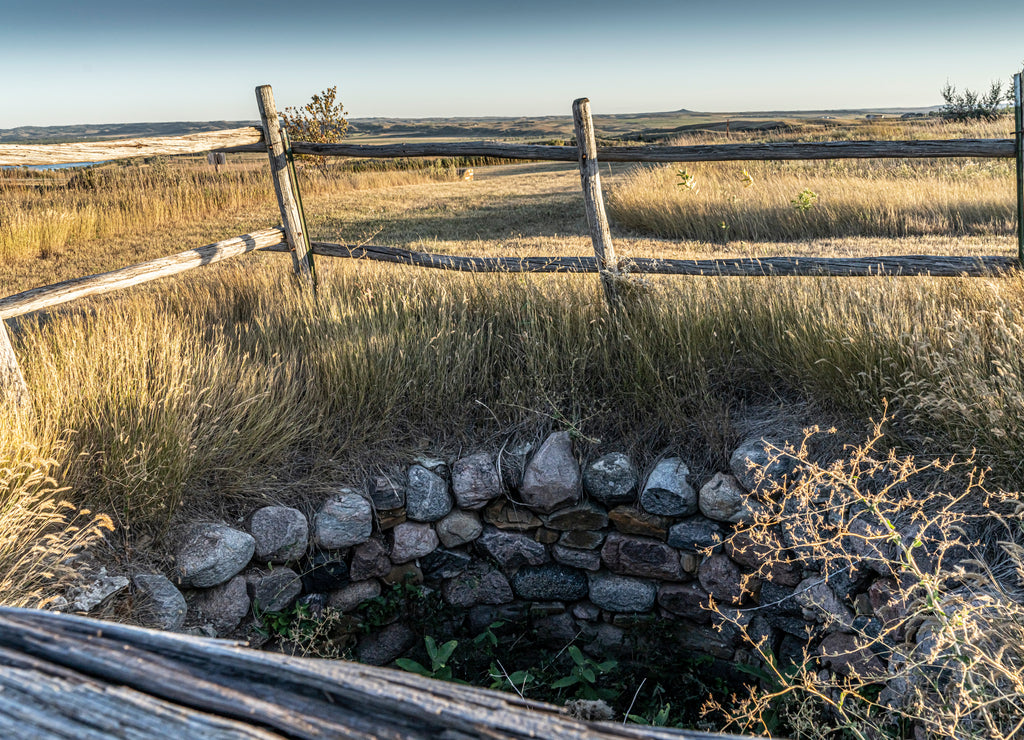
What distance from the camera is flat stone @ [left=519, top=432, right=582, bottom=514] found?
383cm

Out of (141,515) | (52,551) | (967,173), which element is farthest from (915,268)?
(967,173)

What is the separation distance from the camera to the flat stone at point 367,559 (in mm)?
3867

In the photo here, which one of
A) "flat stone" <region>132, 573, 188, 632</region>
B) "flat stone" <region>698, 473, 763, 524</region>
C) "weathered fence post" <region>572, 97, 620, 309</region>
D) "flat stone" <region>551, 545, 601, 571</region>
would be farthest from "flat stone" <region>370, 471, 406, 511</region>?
"weathered fence post" <region>572, 97, 620, 309</region>

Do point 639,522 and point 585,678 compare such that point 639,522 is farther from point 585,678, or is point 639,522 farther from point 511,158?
point 511,158

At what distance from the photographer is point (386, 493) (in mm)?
3834

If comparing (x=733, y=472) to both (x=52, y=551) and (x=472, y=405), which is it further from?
(x=52, y=551)

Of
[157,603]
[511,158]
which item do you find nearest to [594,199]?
[511,158]

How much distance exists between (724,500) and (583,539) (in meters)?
0.75

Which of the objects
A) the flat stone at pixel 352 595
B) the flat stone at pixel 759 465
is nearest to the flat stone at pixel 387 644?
the flat stone at pixel 352 595

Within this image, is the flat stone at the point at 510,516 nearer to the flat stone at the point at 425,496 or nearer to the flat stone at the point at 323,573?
the flat stone at the point at 425,496

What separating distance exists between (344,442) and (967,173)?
418 inches

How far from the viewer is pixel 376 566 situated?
391cm

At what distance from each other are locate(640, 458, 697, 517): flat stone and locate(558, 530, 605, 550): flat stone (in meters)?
0.32

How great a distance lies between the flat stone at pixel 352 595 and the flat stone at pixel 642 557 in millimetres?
1193
